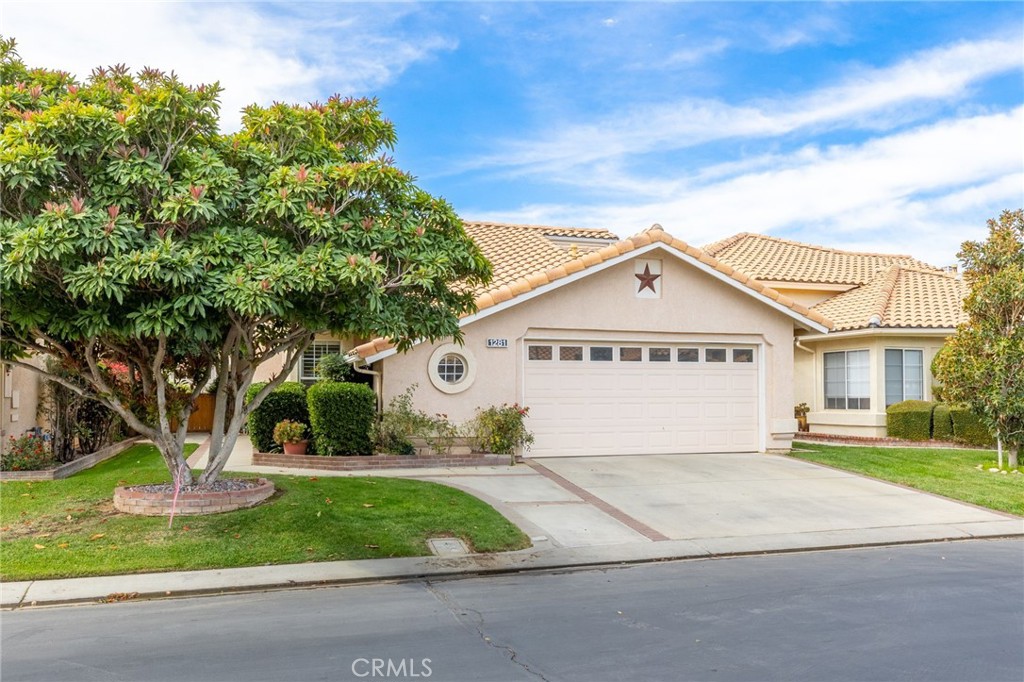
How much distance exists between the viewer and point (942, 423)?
19.3m

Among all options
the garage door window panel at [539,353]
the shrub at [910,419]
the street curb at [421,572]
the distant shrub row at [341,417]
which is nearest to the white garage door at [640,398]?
the garage door window panel at [539,353]

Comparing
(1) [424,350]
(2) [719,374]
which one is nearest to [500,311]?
(1) [424,350]

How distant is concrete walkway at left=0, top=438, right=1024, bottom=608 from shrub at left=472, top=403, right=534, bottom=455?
0.57 metres

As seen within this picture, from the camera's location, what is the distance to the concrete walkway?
7.67m

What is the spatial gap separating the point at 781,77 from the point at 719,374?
242 inches

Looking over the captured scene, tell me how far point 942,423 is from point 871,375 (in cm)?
208

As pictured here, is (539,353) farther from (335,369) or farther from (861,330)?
(861,330)

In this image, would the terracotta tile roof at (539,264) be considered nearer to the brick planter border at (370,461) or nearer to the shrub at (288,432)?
the shrub at (288,432)

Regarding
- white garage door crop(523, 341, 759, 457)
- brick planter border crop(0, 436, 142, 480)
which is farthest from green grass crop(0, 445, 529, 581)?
white garage door crop(523, 341, 759, 457)

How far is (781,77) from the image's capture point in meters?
15.7

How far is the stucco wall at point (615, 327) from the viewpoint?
1458 cm

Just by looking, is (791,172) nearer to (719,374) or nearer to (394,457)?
(719,374)

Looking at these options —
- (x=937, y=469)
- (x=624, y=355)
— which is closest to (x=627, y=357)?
(x=624, y=355)

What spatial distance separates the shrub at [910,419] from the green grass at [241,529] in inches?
539
